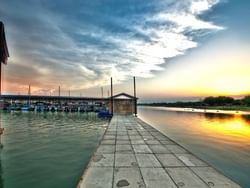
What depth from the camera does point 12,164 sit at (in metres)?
8.72

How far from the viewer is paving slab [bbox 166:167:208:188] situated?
4926 mm

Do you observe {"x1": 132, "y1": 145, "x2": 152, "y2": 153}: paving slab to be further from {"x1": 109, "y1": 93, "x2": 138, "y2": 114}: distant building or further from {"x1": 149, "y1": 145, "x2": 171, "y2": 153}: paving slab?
{"x1": 109, "y1": 93, "x2": 138, "y2": 114}: distant building

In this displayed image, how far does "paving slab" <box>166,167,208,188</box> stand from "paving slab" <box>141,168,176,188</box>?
0.20 m

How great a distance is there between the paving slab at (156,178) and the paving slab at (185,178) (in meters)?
0.20

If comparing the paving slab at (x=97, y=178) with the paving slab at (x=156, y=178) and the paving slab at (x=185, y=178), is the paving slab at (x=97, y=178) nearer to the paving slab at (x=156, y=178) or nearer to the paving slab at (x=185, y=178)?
the paving slab at (x=156, y=178)

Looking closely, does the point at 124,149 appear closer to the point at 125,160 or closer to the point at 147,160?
the point at 125,160

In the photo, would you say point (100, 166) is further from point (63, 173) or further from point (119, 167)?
point (63, 173)

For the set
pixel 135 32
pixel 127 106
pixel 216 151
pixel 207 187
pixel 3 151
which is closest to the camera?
pixel 207 187

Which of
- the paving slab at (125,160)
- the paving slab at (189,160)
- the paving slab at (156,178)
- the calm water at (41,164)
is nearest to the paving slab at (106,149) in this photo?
the paving slab at (125,160)

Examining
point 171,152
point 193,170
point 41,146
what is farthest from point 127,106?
point 193,170

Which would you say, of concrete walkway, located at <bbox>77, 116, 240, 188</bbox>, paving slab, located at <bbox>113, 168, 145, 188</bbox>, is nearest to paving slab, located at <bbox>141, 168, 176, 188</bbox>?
concrete walkway, located at <bbox>77, 116, 240, 188</bbox>

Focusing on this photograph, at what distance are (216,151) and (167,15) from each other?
12.0 metres

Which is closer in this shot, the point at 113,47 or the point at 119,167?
the point at 119,167

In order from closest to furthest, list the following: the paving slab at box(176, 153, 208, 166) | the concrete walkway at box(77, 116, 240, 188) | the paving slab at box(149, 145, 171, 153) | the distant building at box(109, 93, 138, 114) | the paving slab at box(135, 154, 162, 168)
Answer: the concrete walkway at box(77, 116, 240, 188)
the paving slab at box(135, 154, 162, 168)
the paving slab at box(176, 153, 208, 166)
the paving slab at box(149, 145, 171, 153)
the distant building at box(109, 93, 138, 114)
